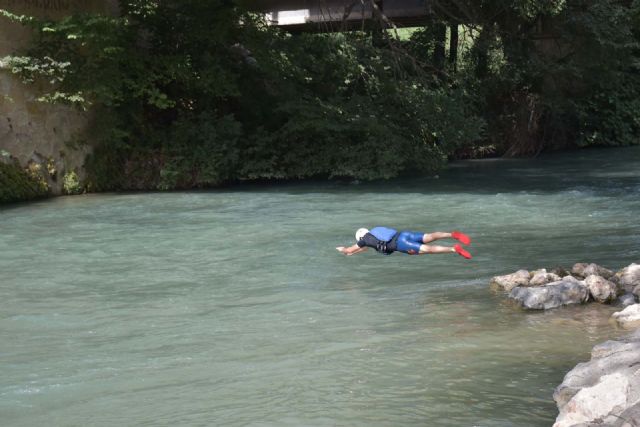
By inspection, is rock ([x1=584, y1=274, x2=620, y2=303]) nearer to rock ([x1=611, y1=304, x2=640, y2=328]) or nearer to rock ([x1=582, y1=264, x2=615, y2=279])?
rock ([x1=582, y1=264, x2=615, y2=279])

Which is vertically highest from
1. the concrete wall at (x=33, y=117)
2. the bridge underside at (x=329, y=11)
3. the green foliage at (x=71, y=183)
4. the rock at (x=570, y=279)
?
the bridge underside at (x=329, y=11)

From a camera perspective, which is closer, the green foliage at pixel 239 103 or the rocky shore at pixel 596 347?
the rocky shore at pixel 596 347

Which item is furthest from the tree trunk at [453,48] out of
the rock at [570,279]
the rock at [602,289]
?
the rock at [602,289]

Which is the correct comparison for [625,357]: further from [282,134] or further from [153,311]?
[282,134]

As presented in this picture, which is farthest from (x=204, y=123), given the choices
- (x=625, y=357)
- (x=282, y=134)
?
(x=625, y=357)

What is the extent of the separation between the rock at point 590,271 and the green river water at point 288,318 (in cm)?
83

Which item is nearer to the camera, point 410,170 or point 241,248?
point 241,248

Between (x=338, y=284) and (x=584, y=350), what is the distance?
13.3 ft

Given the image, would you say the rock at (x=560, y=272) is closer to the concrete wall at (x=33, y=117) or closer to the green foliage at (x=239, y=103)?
the green foliage at (x=239, y=103)

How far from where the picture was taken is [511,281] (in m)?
11.6

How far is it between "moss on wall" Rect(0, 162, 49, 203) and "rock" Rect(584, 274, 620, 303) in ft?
49.3

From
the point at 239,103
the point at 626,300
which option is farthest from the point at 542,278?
the point at 239,103

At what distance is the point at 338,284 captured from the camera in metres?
12.5

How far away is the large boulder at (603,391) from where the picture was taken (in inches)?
251
